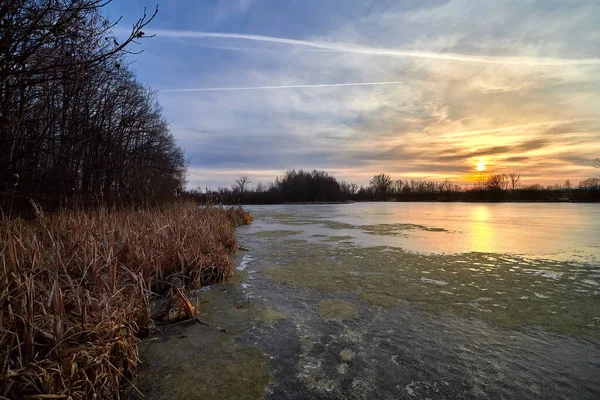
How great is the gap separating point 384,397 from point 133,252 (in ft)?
11.2

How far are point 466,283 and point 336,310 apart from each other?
6.90 ft

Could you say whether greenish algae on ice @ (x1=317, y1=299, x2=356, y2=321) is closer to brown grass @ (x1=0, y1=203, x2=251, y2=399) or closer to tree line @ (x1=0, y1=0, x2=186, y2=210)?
brown grass @ (x1=0, y1=203, x2=251, y2=399)

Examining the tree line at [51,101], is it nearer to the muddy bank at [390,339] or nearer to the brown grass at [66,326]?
the brown grass at [66,326]

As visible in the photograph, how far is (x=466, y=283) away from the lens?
169 inches

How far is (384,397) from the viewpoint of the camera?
195 centimetres

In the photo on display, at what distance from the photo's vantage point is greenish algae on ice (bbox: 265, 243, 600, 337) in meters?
3.22

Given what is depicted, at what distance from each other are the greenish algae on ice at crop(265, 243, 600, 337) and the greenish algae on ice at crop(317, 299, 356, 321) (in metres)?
0.33

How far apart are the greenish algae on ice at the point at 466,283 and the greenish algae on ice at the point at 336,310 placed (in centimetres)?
33

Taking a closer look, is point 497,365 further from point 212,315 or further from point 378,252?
point 378,252

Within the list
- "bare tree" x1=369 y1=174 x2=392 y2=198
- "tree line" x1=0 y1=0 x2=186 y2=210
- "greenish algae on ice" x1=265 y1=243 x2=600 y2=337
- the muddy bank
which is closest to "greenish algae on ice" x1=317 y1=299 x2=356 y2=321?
the muddy bank

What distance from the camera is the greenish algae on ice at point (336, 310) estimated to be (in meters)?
A: 3.25

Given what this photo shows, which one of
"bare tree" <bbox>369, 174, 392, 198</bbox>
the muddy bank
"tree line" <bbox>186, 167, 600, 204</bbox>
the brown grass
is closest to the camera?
the brown grass

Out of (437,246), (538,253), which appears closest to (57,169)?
(437,246)

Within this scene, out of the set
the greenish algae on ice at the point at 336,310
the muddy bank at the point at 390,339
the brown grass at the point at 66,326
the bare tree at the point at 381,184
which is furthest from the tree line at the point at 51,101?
the bare tree at the point at 381,184
